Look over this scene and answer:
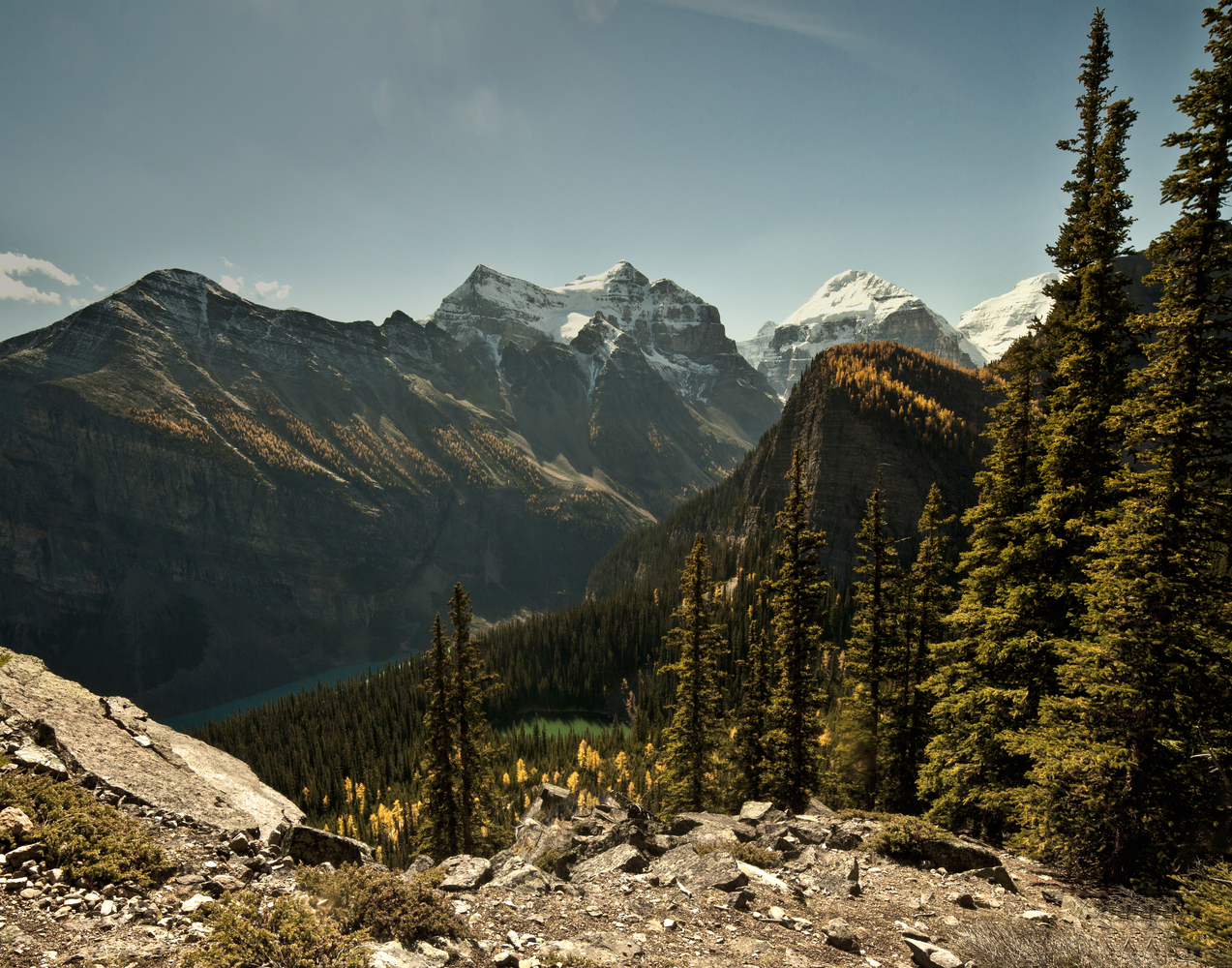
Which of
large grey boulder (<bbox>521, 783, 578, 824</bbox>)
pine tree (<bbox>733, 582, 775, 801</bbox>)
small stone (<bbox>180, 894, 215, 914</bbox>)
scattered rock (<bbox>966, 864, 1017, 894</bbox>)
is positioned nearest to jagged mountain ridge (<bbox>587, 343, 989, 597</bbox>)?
pine tree (<bbox>733, 582, 775, 801</bbox>)

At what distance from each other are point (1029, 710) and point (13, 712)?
2508 centimetres

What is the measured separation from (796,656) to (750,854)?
11.9m

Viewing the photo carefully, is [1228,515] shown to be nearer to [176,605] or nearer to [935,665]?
[935,665]

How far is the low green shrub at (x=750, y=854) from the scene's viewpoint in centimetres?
1420

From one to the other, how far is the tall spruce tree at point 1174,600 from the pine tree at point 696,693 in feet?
52.5

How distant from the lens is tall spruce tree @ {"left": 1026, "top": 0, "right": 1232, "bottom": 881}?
12117mm

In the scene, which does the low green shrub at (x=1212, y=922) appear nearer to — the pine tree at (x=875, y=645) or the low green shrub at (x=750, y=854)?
the low green shrub at (x=750, y=854)

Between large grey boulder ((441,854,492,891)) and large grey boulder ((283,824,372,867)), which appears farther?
large grey boulder ((441,854,492,891))

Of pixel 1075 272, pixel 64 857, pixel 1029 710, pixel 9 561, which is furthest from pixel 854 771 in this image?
pixel 9 561

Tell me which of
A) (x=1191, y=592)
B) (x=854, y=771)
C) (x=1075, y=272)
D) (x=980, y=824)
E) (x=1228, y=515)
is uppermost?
(x=1075, y=272)

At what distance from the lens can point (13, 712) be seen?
422 inches

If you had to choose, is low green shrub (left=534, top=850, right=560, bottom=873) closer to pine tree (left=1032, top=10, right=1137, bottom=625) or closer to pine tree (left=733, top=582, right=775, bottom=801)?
pine tree (left=733, top=582, right=775, bottom=801)

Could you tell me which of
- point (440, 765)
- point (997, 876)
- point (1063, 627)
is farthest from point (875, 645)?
point (440, 765)

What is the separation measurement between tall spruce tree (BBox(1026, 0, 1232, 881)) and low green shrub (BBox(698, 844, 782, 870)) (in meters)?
6.37
